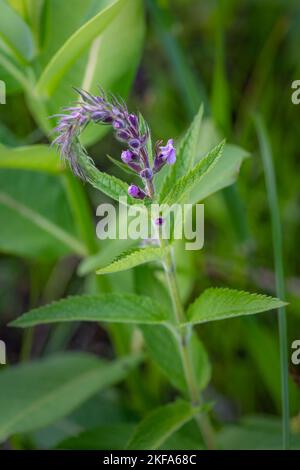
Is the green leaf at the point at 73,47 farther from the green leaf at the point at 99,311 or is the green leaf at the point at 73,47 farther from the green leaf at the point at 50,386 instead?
the green leaf at the point at 50,386

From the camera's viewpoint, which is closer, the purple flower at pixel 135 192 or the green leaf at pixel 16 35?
the purple flower at pixel 135 192

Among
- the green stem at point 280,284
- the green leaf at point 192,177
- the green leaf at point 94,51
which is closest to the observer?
Result: the green leaf at point 192,177

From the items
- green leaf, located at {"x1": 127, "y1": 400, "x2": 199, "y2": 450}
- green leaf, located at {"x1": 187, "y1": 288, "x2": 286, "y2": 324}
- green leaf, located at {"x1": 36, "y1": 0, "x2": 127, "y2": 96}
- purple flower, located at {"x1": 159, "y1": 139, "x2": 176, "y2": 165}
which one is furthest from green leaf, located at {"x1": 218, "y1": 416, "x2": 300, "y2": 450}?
green leaf, located at {"x1": 36, "y1": 0, "x2": 127, "y2": 96}

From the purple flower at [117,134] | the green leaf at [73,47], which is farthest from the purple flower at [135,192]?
the green leaf at [73,47]

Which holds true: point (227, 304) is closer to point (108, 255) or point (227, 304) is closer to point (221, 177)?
point (221, 177)

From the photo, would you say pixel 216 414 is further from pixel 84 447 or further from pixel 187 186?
pixel 187 186

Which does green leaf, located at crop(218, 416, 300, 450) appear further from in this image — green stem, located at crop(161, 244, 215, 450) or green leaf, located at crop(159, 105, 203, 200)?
green leaf, located at crop(159, 105, 203, 200)
